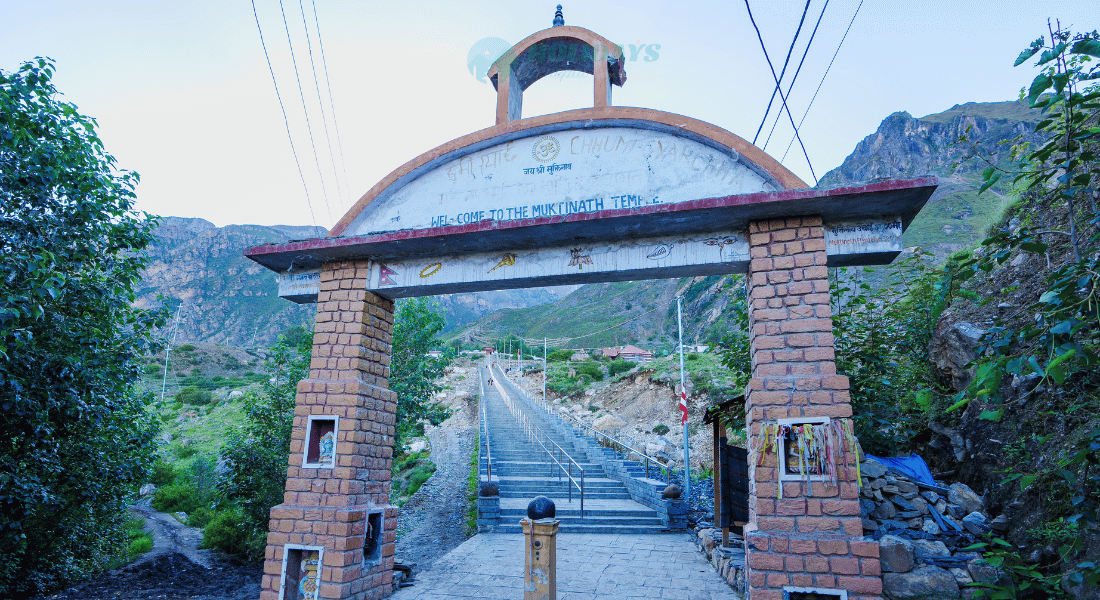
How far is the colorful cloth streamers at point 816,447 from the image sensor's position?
4.59 m

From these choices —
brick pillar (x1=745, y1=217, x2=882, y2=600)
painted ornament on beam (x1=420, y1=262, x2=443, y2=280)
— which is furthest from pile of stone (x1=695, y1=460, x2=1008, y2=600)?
painted ornament on beam (x1=420, y1=262, x2=443, y2=280)

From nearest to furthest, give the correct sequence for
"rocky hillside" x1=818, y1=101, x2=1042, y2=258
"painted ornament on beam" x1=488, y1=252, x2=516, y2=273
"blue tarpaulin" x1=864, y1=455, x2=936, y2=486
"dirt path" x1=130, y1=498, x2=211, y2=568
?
1. "painted ornament on beam" x1=488, y1=252, x2=516, y2=273
2. "blue tarpaulin" x1=864, y1=455, x2=936, y2=486
3. "dirt path" x1=130, y1=498, x2=211, y2=568
4. "rocky hillside" x1=818, y1=101, x2=1042, y2=258

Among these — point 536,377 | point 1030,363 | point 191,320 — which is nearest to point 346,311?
point 1030,363

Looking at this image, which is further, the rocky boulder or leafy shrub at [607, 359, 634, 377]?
leafy shrub at [607, 359, 634, 377]

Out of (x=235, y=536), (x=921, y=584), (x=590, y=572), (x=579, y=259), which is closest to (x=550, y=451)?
(x=235, y=536)

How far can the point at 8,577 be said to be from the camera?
287 inches

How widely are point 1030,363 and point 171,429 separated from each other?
38.1 metres

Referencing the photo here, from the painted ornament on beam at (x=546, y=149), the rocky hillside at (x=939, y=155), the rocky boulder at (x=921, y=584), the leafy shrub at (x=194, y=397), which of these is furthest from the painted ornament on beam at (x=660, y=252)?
the leafy shrub at (x=194, y=397)

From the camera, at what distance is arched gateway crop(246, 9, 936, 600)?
468cm

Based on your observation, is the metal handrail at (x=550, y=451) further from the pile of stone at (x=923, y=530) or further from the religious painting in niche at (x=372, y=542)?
the pile of stone at (x=923, y=530)

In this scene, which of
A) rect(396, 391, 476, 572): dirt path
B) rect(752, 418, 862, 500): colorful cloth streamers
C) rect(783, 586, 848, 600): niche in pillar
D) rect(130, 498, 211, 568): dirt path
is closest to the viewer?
rect(783, 586, 848, 600): niche in pillar

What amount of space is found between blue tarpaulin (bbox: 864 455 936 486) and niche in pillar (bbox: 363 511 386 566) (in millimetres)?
5372

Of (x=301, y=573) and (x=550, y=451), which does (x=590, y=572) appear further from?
(x=550, y=451)

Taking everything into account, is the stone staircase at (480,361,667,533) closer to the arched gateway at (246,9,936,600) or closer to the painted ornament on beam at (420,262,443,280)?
the arched gateway at (246,9,936,600)
